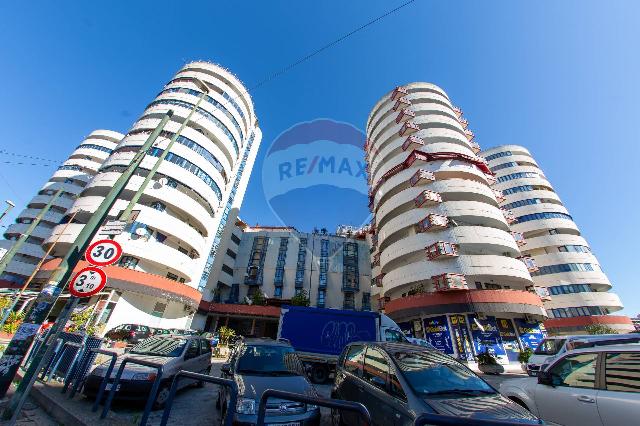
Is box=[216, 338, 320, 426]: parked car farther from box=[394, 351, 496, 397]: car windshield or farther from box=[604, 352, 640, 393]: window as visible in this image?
box=[604, 352, 640, 393]: window

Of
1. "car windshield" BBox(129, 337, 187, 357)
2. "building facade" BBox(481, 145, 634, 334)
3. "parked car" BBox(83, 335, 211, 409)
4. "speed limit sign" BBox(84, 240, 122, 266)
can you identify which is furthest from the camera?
"building facade" BBox(481, 145, 634, 334)

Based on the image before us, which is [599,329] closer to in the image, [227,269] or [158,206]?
[227,269]

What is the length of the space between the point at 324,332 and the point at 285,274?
2883 centimetres

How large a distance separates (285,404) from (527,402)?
4.07m

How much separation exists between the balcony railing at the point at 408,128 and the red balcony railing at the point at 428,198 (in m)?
11.1

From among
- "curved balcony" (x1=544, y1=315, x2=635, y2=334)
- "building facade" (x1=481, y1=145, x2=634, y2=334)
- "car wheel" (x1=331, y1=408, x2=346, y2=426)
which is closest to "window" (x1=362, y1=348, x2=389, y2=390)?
"car wheel" (x1=331, y1=408, x2=346, y2=426)

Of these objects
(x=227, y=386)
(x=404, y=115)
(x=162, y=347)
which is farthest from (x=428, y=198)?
(x=227, y=386)

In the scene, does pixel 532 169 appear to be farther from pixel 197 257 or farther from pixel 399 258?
pixel 197 257

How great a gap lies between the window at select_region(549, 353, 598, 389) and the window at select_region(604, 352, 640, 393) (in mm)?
209

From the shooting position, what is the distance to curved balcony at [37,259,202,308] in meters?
20.3

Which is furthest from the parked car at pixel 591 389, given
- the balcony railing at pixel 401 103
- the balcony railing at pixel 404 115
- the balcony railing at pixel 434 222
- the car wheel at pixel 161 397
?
the balcony railing at pixel 401 103

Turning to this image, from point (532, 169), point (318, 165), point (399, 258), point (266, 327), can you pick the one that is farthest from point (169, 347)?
point (532, 169)

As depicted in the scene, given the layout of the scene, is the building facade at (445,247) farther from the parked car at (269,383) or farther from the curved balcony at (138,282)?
the curved balcony at (138,282)

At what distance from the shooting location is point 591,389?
3.64 m
